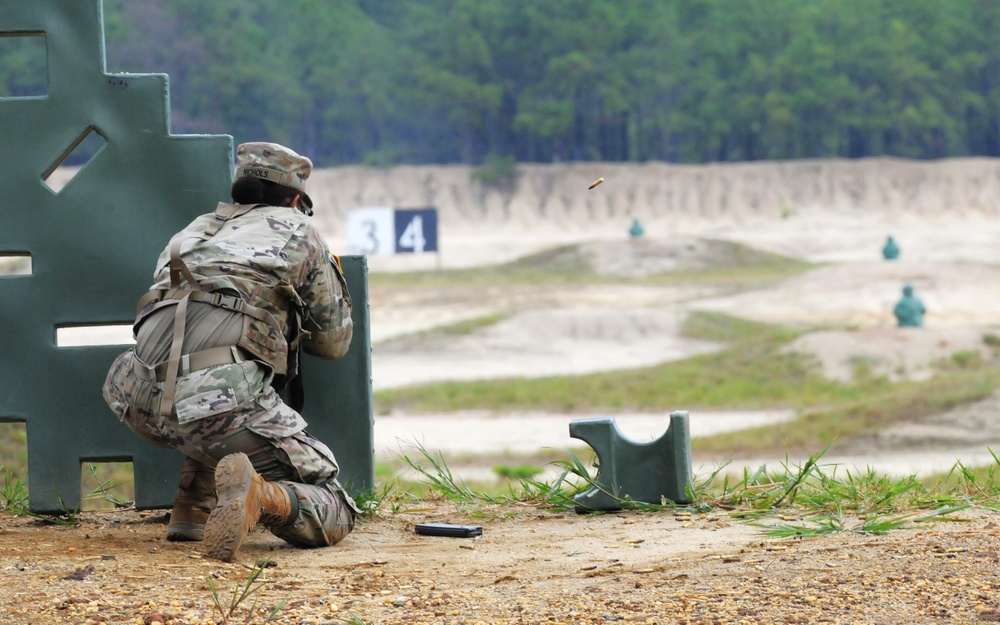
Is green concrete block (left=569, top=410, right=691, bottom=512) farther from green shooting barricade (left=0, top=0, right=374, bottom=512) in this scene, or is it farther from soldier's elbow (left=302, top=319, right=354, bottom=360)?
soldier's elbow (left=302, top=319, right=354, bottom=360)

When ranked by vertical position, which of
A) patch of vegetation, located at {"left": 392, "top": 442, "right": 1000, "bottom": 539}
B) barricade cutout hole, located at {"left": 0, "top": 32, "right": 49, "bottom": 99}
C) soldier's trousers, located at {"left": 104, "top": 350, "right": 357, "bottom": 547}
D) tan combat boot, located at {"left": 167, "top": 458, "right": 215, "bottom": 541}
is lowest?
patch of vegetation, located at {"left": 392, "top": 442, "right": 1000, "bottom": 539}

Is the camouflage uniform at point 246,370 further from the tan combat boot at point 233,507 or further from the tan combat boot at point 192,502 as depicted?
the tan combat boot at point 233,507

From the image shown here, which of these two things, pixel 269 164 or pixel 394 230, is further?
pixel 394 230

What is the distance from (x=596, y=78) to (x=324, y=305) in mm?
55097

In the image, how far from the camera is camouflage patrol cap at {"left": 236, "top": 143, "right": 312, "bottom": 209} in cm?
401

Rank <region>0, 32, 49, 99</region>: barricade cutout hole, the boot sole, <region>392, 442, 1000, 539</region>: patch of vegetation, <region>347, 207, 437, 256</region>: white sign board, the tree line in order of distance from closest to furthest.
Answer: the boot sole
<region>392, 442, 1000, 539</region>: patch of vegetation
<region>347, 207, 437, 256</region>: white sign board
<region>0, 32, 49, 99</region>: barricade cutout hole
the tree line

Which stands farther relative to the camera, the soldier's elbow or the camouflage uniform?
the soldier's elbow

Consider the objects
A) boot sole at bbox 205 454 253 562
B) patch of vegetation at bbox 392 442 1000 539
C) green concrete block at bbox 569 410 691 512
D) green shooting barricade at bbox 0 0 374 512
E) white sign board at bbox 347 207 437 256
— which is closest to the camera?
boot sole at bbox 205 454 253 562

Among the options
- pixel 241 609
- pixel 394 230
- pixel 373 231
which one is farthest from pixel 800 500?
pixel 373 231

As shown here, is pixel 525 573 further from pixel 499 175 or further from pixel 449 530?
pixel 499 175

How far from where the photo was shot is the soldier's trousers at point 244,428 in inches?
147

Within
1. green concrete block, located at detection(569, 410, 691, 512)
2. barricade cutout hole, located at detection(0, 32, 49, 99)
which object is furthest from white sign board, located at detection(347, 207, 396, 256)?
green concrete block, located at detection(569, 410, 691, 512)

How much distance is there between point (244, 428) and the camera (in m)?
3.78

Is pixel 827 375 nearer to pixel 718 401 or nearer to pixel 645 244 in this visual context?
pixel 718 401
